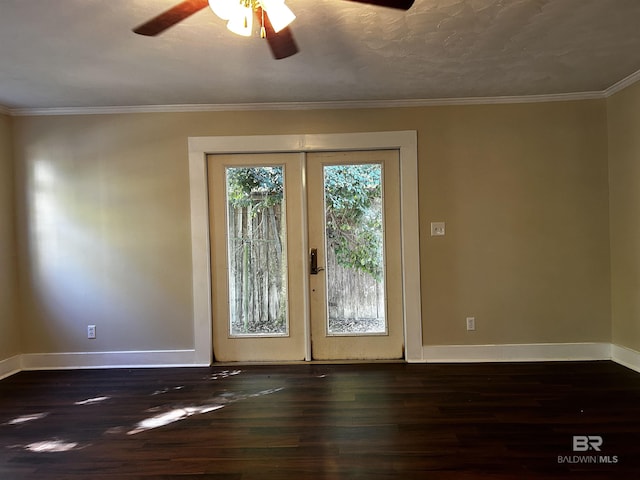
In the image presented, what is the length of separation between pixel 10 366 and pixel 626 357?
549 centimetres

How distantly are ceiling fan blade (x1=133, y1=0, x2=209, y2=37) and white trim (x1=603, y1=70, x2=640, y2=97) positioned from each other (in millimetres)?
3275

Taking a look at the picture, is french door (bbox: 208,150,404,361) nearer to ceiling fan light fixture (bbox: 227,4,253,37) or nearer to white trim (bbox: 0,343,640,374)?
white trim (bbox: 0,343,640,374)

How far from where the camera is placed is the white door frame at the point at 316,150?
11.2 ft

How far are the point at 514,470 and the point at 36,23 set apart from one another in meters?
3.47

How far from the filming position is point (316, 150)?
3.45 meters

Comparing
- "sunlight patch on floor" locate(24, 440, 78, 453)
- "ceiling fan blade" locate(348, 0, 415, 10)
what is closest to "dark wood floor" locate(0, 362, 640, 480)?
"sunlight patch on floor" locate(24, 440, 78, 453)

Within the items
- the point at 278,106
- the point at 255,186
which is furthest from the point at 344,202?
the point at 278,106

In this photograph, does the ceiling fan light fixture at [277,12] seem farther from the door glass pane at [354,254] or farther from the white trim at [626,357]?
the white trim at [626,357]

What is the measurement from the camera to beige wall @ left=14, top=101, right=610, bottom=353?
3.38m

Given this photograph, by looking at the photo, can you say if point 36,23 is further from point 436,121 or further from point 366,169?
point 436,121

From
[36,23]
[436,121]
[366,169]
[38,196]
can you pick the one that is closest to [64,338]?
[38,196]
